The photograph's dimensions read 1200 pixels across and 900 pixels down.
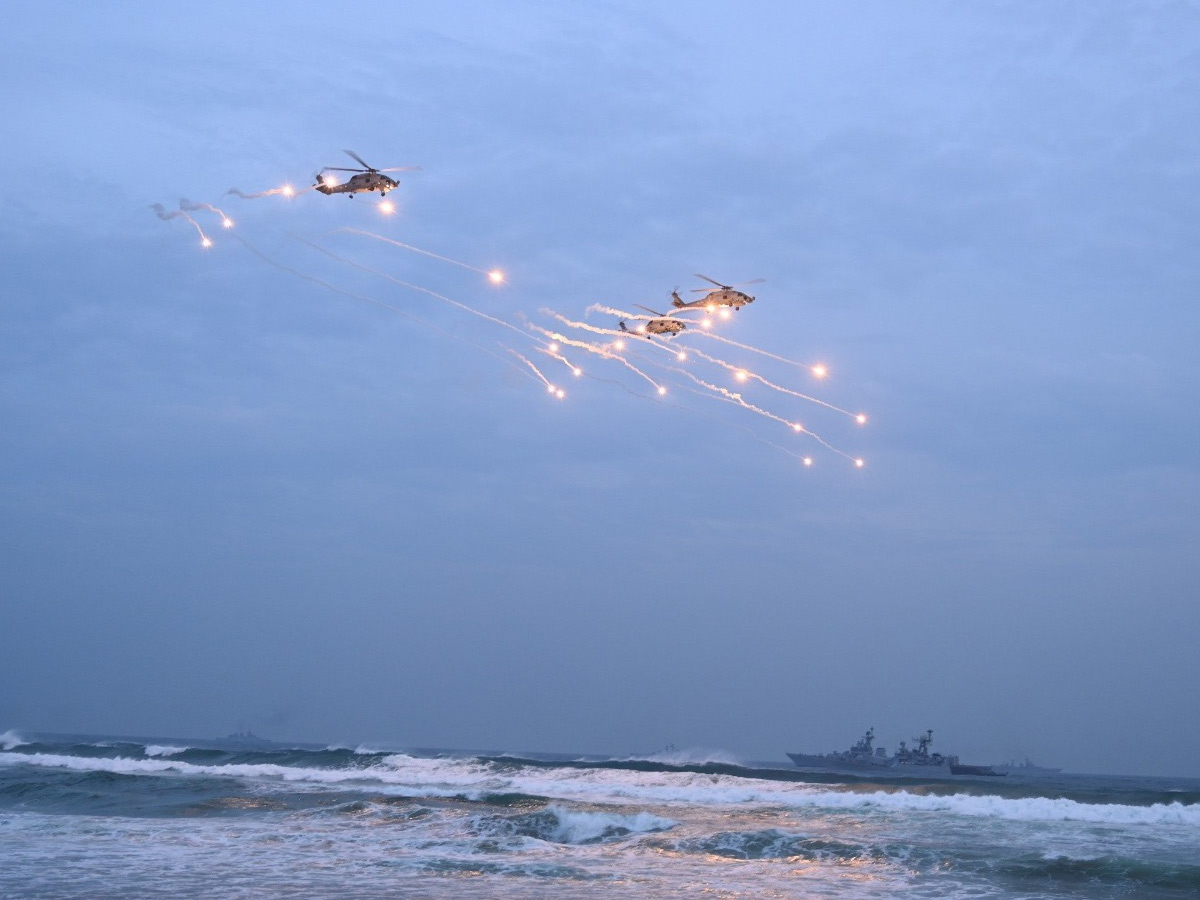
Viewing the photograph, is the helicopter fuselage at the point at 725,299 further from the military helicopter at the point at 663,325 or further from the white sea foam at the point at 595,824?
the white sea foam at the point at 595,824

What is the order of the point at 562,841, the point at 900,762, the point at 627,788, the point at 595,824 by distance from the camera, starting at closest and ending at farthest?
1. the point at 562,841
2. the point at 595,824
3. the point at 627,788
4. the point at 900,762

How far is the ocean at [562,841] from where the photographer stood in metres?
21.9

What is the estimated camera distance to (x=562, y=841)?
29469 millimetres

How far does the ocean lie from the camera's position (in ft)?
72.0

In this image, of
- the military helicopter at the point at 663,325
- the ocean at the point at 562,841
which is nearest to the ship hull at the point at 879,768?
the ocean at the point at 562,841

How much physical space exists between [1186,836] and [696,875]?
18689 mm

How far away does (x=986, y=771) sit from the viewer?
3438 inches

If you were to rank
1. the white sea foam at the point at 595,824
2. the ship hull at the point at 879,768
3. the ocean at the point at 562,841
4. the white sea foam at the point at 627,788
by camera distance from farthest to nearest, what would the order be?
the ship hull at the point at 879,768, the white sea foam at the point at 627,788, the white sea foam at the point at 595,824, the ocean at the point at 562,841

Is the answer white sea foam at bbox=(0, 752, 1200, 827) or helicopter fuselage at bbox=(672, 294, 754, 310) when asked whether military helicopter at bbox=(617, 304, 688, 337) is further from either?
white sea foam at bbox=(0, 752, 1200, 827)

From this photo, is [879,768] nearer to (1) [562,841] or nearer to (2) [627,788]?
(2) [627,788]

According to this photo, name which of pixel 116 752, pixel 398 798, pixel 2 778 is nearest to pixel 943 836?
pixel 398 798

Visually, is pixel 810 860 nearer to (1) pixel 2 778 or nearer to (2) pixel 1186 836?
(2) pixel 1186 836

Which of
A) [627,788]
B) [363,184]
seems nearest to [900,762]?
[627,788]

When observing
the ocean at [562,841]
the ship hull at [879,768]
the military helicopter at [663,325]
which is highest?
the military helicopter at [663,325]
